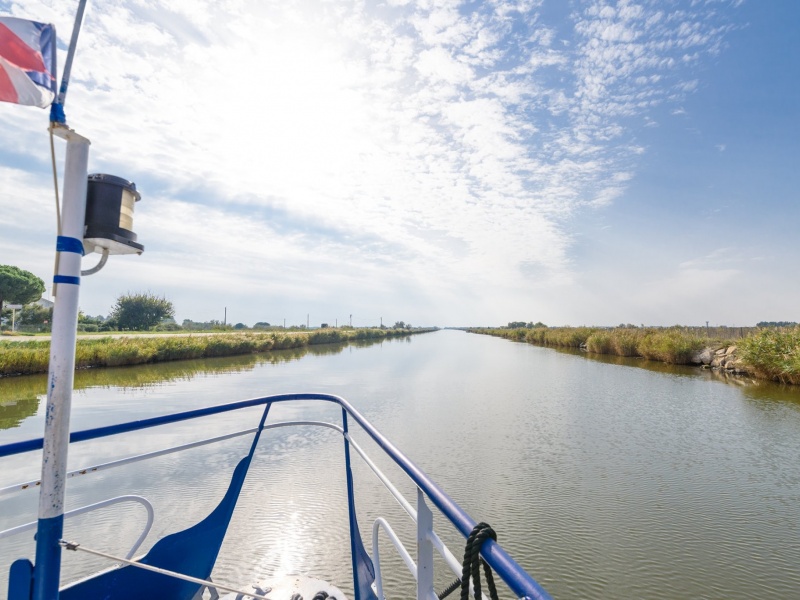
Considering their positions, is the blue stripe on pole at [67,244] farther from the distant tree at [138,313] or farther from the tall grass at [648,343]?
the distant tree at [138,313]

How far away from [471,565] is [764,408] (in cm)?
1089

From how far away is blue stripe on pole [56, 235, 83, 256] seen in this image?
44.6 inches

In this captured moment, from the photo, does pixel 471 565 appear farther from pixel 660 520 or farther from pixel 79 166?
pixel 660 520

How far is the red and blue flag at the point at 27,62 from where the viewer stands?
1106mm

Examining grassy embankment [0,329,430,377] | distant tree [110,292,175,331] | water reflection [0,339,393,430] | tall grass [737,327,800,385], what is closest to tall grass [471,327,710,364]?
tall grass [737,327,800,385]

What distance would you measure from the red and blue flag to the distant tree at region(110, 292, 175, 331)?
48.8 metres

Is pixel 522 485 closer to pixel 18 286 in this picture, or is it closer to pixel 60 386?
pixel 60 386

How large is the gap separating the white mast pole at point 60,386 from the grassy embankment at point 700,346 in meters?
14.9

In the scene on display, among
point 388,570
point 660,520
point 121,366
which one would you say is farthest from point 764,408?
point 121,366

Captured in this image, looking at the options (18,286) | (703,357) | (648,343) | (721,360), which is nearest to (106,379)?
(721,360)

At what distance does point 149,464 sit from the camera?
17.1 feet

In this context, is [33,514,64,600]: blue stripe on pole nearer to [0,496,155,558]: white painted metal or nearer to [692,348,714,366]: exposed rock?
[0,496,155,558]: white painted metal

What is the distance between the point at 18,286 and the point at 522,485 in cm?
4714

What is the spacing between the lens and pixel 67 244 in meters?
1.14
